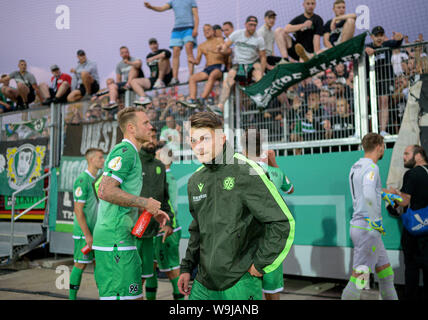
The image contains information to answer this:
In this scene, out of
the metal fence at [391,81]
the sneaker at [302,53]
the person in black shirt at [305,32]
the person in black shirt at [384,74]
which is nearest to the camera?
the metal fence at [391,81]

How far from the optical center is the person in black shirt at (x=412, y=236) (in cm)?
518

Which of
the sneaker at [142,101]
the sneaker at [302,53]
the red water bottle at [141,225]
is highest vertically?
the sneaker at [302,53]

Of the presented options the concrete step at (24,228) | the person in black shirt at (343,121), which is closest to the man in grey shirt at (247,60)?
the person in black shirt at (343,121)

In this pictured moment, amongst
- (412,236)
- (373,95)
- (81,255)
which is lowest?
(81,255)

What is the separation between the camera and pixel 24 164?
11.4 metres

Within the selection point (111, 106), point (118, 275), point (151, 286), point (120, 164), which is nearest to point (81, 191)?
point (151, 286)

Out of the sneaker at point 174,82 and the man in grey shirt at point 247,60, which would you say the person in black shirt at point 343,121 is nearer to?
the man in grey shirt at point 247,60

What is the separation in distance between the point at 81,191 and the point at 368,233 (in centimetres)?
423

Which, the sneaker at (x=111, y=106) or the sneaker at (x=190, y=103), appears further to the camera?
the sneaker at (x=111, y=106)

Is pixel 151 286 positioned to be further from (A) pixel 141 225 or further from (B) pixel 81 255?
(A) pixel 141 225

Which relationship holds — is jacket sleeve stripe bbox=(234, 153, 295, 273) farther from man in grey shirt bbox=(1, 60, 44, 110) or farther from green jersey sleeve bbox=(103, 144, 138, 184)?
man in grey shirt bbox=(1, 60, 44, 110)

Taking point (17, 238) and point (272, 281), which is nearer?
point (272, 281)

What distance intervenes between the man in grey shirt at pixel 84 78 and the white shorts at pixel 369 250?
864 centimetres

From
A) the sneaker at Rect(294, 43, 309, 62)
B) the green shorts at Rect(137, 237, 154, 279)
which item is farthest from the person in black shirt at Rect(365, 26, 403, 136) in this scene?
the green shorts at Rect(137, 237, 154, 279)
